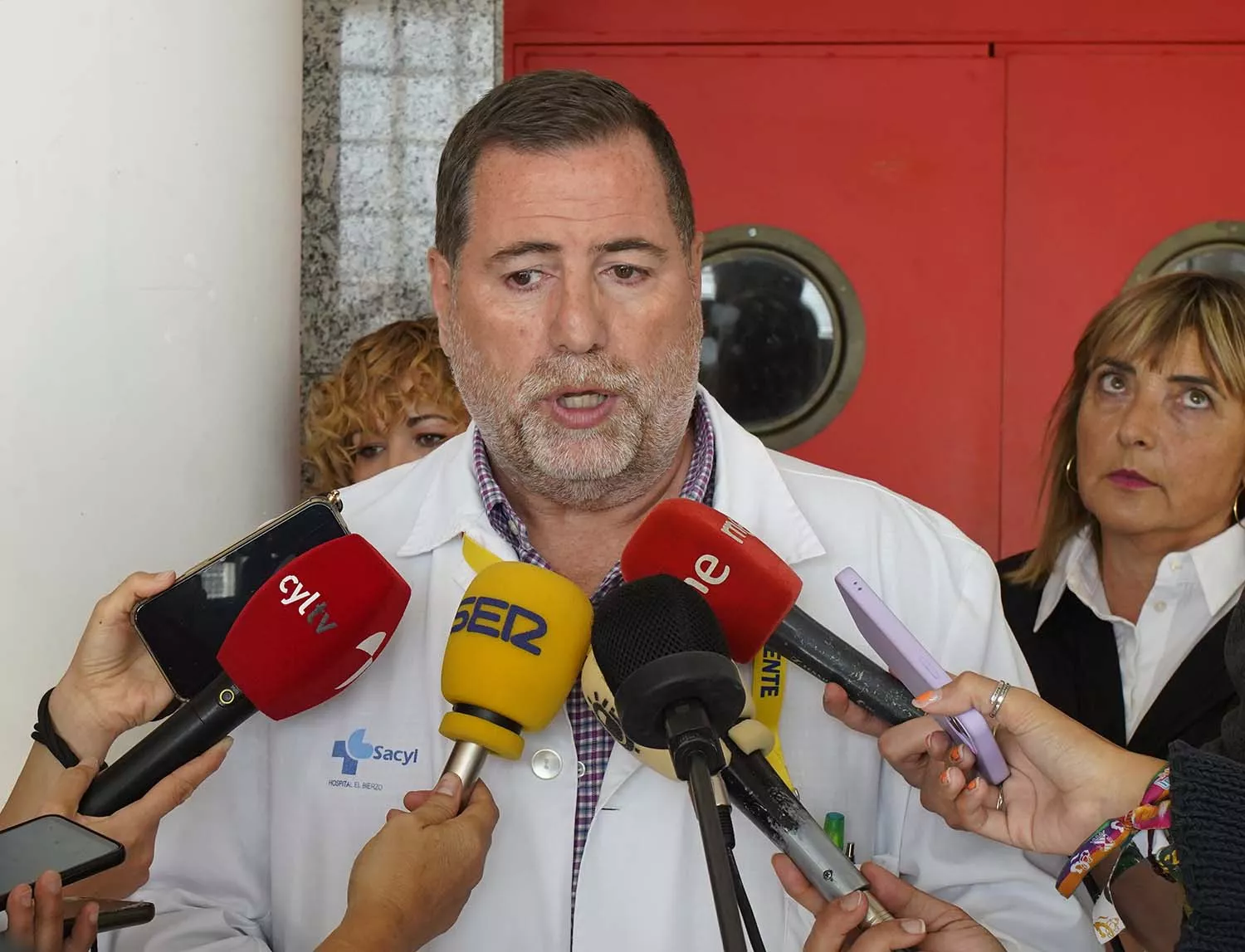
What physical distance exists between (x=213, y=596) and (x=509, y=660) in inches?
14.3

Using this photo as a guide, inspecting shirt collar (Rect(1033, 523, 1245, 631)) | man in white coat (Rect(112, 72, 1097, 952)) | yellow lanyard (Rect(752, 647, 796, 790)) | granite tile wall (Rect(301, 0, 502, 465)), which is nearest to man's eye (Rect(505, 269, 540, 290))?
man in white coat (Rect(112, 72, 1097, 952))

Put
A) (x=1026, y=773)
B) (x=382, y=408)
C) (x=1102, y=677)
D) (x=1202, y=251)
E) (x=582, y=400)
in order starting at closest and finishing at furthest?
(x=1026, y=773)
(x=582, y=400)
(x=1102, y=677)
(x=382, y=408)
(x=1202, y=251)

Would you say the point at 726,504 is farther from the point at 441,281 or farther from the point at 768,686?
the point at 441,281

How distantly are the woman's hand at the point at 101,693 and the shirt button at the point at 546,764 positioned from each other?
1.50 ft

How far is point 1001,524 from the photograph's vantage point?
3330mm

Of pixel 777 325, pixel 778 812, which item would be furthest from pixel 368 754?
pixel 777 325

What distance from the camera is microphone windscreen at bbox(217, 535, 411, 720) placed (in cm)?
144

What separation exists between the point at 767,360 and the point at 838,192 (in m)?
0.42

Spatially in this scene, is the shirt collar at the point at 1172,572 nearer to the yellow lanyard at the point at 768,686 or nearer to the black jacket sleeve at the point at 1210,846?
the yellow lanyard at the point at 768,686

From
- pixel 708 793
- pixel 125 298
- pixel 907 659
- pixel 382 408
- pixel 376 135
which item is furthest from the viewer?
pixel 376 135

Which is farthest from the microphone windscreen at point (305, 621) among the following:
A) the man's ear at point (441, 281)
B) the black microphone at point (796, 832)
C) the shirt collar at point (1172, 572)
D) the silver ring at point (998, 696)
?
the shirt collar at point (1172, 572)

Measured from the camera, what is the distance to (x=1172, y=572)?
2512mm

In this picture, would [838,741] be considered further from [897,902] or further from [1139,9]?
[1139,9]

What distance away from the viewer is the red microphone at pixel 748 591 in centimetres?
142
